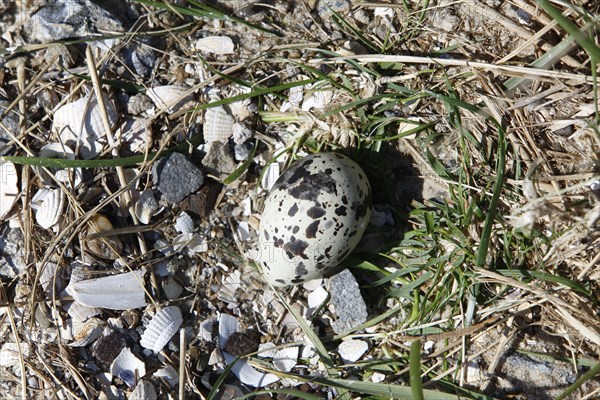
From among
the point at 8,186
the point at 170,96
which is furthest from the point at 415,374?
the point at 8,186

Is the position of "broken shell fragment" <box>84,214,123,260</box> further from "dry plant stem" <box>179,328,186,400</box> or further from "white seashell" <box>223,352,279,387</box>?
"white seashell" <box>223,352,279,387</box>

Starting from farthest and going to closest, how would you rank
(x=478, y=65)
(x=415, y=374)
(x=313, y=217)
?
(x=478, y=65) < (x=313, y=217) < (x=415, y=374)

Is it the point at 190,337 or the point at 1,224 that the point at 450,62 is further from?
the point at 1,224

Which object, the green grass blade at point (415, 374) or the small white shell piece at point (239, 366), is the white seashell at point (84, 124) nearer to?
the small white shell piece at point (239, 366)

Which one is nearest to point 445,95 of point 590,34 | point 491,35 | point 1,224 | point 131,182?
point 491,35

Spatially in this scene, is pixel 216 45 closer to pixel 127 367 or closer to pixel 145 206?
pixel 145 206

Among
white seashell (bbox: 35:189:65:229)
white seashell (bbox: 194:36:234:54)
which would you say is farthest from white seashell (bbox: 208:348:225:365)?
white seashell (bbox: 194:36:234:54)

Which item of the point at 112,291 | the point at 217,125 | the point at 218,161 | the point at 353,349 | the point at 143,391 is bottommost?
the point at 143,391
